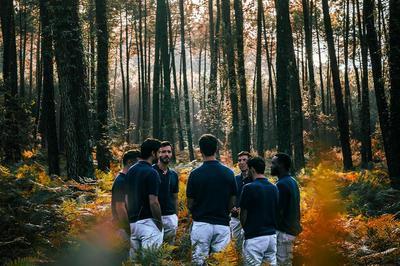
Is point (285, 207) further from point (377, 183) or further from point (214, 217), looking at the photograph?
point (377, 183)

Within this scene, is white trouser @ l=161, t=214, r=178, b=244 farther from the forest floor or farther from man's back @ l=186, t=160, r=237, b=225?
man's back @ l=186, t=160, r=237, b=225

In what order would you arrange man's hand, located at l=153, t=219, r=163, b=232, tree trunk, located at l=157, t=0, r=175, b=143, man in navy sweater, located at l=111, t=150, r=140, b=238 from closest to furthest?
man's hand, located at l=153, t=219, r=163, b=232 → man in navy sweater, located at l=111, t=150, r=140, b=238 → tree trunk, located at l=157, t=0, r=175, b=143

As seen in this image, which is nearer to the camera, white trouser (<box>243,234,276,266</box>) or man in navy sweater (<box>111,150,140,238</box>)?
white trouser (<box>243,234,276,266</box>)

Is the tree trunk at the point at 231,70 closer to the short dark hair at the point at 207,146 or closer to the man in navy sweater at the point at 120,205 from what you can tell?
the man in navy sweater at the point at 120,205

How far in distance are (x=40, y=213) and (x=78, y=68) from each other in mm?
5997

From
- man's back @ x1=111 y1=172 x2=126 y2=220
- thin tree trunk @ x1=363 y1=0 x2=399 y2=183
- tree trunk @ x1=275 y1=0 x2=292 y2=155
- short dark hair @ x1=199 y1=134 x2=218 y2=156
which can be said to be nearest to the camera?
short dark hair @ x1=199 y1=134 x2=218 y2=156

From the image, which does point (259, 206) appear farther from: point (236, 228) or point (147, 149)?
point (236, 228)

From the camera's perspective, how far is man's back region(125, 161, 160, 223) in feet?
21.3

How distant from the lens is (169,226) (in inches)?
313

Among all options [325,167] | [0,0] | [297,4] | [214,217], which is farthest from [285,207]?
[297,4]

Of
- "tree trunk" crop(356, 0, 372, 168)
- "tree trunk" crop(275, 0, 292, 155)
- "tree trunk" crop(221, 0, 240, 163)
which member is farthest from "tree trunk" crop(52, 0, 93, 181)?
"tree trunk" crop(356, 0, 372, 168)

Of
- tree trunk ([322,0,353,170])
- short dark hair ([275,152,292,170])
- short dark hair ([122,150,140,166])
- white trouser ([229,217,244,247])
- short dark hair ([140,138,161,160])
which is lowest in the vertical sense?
white trouser ([229,217,244,247])

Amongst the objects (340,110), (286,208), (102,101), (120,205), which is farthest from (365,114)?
(120,205)

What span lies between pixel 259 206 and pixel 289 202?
0.53 meters
